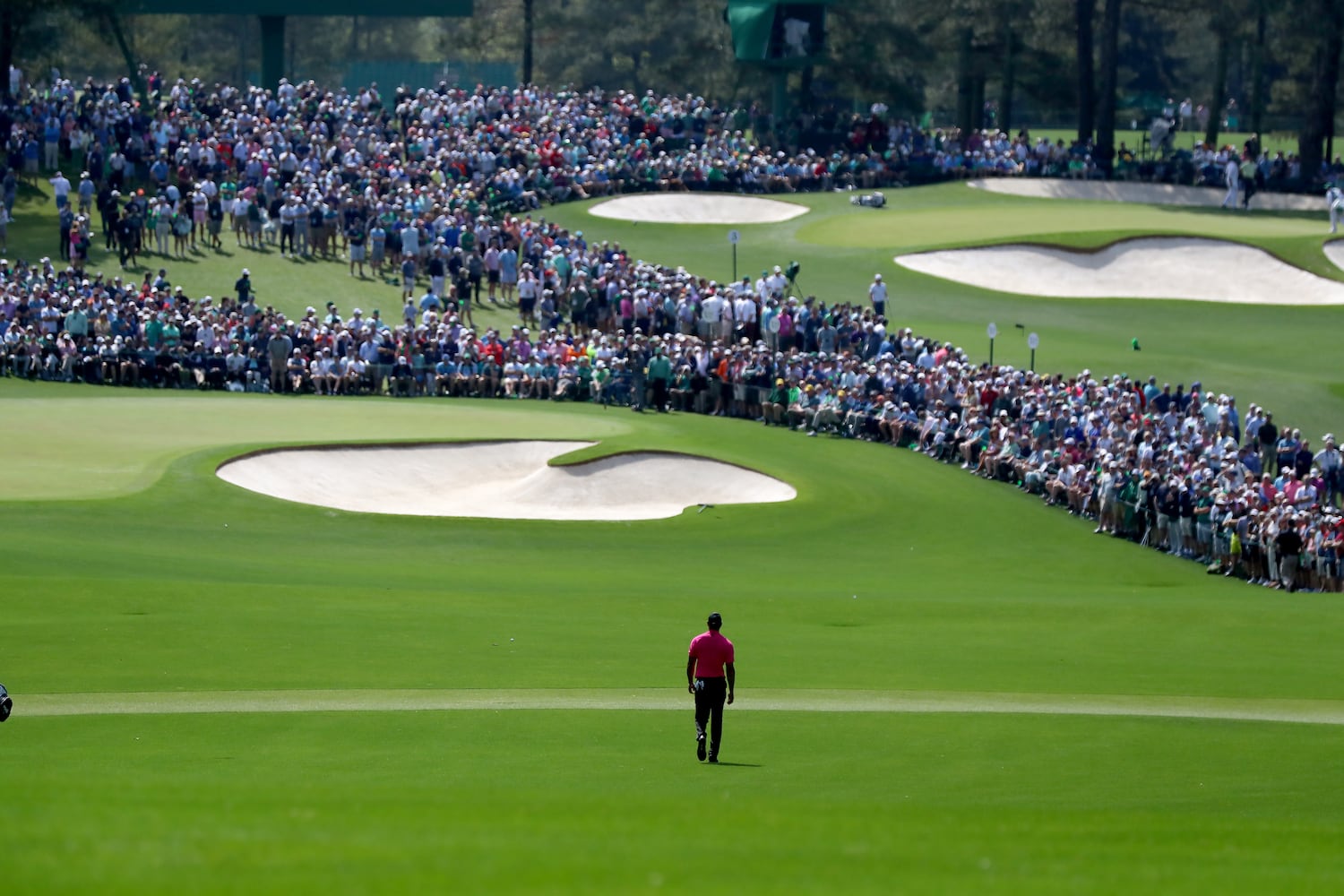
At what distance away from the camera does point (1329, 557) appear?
33.0 m

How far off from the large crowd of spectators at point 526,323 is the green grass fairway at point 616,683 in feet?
4.37

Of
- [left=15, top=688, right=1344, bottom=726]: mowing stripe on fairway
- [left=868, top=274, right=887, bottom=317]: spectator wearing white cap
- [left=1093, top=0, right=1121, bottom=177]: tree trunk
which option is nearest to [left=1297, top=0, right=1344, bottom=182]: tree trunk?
[left=1093, top=0, right=1121, bottom=177]: tree trunk

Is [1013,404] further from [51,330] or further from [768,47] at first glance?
[768,47]

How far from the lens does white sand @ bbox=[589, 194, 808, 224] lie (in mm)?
71688

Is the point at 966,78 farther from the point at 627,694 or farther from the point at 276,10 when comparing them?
the point at 627,694

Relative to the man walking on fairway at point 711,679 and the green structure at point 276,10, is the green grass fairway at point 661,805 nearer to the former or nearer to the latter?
the man walking on fairway at point 711,679

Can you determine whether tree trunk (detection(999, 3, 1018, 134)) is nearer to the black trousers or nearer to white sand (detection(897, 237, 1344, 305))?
white sand (detection(897, 237, 1344, 305))

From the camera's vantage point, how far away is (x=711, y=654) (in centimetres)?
1789

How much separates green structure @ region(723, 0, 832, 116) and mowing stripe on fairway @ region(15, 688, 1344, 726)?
58.6 m

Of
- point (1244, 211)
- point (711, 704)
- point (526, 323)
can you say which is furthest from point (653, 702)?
point (1244, 211)

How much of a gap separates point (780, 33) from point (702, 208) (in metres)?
9.72

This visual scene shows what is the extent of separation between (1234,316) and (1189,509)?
25.9 m

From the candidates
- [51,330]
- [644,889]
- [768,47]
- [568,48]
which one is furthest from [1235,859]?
[568,48]

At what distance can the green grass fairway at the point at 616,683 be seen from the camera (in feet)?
38.1
